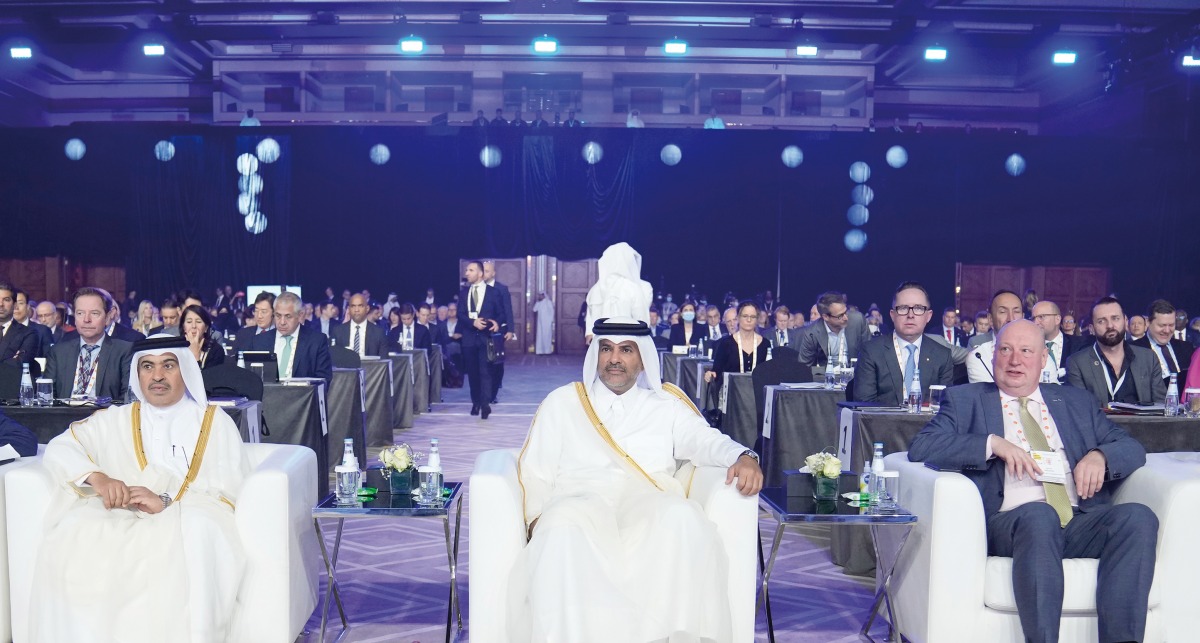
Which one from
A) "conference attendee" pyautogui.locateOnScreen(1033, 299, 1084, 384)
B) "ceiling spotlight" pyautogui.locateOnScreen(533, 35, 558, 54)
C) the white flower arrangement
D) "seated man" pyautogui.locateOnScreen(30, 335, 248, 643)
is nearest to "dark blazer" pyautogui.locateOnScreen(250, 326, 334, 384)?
"seated man" pyautogui.locateOnScreen(30, 335, 248, 643)

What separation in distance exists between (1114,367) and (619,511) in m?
3.76

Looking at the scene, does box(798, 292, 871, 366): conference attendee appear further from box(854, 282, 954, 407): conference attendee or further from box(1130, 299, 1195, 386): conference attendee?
box(854, 282, 954, 407): conference attendee

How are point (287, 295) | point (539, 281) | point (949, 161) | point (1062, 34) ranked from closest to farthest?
point (287, 295) → point (1062, 34) → point (949, 161) → point (539, 281)

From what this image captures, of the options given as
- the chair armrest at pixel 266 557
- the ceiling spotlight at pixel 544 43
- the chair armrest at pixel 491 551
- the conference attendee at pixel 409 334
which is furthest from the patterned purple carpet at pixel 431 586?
the ceiling spotlight at pixel 544 43

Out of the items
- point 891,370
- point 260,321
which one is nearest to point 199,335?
point 260,321

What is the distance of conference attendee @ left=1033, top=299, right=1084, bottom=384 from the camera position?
20.0ft

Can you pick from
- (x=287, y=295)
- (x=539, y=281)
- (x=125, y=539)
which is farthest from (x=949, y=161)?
(x=125, y=539)

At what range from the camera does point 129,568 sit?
339 centimetres

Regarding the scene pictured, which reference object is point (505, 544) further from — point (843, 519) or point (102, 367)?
point (102, 367)

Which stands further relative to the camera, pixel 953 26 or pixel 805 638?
pixel 953 26

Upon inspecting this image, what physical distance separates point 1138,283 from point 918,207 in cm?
389

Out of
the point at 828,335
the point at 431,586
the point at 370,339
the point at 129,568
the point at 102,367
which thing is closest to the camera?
the point at 129,568

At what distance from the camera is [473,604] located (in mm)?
3541

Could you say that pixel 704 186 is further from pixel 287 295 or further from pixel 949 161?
pixel 287 295
